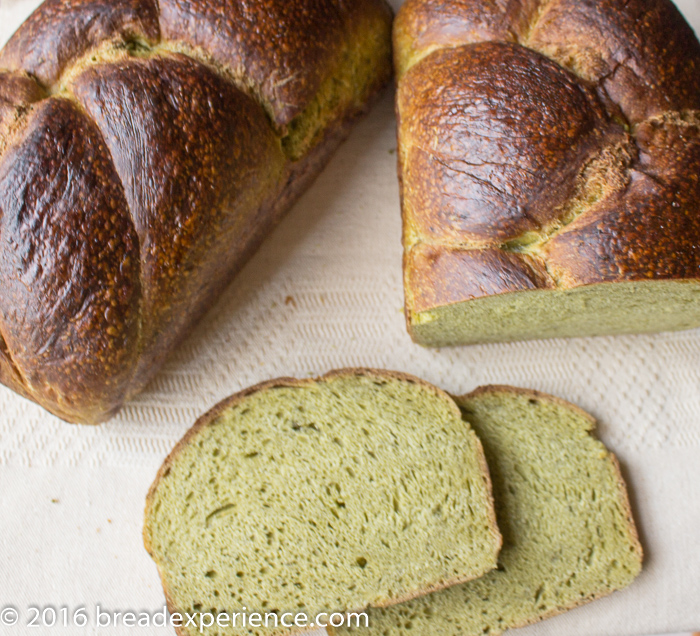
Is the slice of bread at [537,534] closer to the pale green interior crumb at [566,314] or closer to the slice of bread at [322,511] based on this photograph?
the slice of bread at [322,511]

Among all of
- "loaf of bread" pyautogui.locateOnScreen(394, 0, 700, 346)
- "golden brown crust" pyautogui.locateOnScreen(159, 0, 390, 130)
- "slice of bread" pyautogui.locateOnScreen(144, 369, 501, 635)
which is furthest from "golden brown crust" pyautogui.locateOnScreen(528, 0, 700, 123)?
"slice of bread" pyautogui.locateOnScreen(144, 369, 501, 635)

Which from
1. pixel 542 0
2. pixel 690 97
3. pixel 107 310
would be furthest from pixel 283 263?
pixel 690 97

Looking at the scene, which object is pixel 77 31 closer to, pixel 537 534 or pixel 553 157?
pixel 553 157

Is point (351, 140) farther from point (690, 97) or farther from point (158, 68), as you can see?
point (690, 97)

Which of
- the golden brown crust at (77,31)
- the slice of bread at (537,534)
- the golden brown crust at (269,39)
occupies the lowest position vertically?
the slice of bread at (537,534)

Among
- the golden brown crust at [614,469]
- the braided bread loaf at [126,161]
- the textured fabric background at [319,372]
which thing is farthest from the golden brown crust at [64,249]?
the golden brown crust at [614,469]

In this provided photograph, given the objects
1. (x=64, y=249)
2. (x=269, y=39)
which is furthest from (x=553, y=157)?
(x=64, y=249)

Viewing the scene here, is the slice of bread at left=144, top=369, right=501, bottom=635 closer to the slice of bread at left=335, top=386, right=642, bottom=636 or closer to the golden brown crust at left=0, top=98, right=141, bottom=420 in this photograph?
the slice of bread at left=335, top=386, right=642, bottom=636
